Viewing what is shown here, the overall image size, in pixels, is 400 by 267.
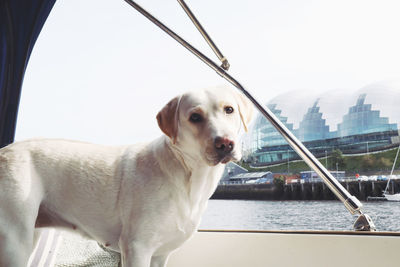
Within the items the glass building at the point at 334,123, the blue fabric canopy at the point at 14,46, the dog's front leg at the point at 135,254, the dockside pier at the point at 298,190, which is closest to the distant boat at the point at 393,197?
the dockside pier at the point at 298,190

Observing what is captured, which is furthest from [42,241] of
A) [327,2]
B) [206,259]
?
[327,2]

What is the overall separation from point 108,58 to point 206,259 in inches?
58.2

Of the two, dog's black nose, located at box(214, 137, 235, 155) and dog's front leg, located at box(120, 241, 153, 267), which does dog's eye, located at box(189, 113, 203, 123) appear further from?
dog's front leg, located at box(120, 241, 153, 267)

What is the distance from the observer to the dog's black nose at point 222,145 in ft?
2.42

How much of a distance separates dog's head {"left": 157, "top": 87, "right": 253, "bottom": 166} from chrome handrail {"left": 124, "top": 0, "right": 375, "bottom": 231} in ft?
0.35

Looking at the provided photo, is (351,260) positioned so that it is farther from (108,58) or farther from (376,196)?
(108,58)

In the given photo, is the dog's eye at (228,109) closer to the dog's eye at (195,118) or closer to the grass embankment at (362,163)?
the dog's eye at (195,118)

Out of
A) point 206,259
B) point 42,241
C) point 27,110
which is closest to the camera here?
point 42,241

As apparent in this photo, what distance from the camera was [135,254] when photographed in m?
0.73

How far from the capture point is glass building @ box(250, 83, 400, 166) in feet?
5.02

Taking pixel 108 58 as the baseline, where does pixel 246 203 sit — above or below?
below

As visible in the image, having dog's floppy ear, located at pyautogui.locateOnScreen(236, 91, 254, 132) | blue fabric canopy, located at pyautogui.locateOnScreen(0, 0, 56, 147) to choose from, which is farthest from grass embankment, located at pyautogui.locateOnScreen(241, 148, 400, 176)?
blue fabric canopy, located at pyautogui.locateOnScreen(0, 0, 56, 147)

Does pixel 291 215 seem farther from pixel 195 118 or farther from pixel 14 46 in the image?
pixel 14 46

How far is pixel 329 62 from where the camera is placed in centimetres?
179
